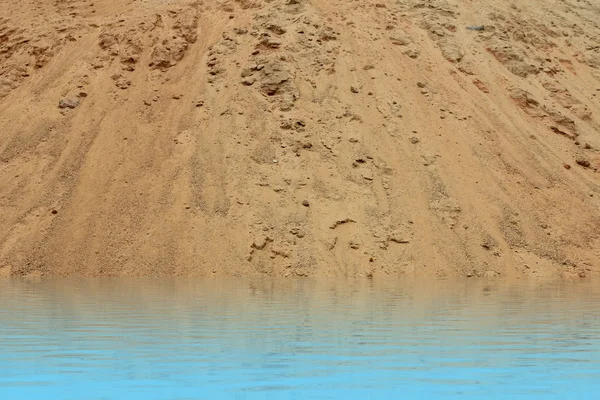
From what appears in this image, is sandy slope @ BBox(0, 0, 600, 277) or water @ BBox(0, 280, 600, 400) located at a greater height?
water @ BBox(0, 280, 600, 400)

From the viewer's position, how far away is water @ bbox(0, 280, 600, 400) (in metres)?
4.89

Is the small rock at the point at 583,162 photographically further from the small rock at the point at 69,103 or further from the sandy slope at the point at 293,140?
the small rock at the point at 69,103

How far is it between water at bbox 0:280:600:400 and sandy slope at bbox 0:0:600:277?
8557mm

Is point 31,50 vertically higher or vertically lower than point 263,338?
lower

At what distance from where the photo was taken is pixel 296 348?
21.4 feet

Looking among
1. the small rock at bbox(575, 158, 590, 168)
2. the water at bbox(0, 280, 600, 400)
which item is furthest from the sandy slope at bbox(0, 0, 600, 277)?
the water at bbox(0, 280, 600, 400)

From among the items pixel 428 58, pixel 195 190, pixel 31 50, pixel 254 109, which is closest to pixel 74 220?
pixel 195 190

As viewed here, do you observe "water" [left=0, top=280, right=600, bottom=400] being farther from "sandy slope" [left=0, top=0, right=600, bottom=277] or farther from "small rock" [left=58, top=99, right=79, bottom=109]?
"small rock" [left=58, top=99, right=79, bottom=109]

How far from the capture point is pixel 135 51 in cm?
2641

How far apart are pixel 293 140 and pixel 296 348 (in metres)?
16.7

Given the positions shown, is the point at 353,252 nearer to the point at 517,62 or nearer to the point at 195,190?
the point at 195,190

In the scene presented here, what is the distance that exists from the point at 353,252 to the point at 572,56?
47.1ft

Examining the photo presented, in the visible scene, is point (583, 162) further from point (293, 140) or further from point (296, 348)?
point (296, 348)

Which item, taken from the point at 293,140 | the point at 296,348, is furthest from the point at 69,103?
the point at 296,348
